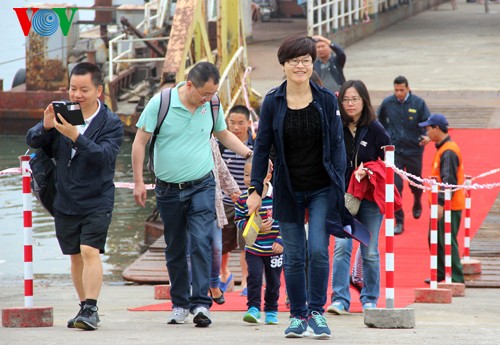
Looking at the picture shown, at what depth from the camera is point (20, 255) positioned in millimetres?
14828

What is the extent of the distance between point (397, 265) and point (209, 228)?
4580 mm

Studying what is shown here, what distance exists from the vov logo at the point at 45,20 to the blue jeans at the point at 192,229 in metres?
4.96

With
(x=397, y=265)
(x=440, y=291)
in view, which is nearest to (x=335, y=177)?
(x=440, y=291)

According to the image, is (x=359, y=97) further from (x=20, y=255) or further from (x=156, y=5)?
(x=156, y=5)

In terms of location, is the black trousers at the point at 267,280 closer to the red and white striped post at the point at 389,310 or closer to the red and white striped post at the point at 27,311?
the red and white striped post at the point at 389,310

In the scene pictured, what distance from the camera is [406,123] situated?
546 inches

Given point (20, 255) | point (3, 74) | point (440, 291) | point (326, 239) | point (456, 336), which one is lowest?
point (3, 74)

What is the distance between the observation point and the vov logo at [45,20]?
12.4m

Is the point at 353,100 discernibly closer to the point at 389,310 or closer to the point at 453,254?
the point at 389,310

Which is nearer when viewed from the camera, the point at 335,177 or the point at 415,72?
the point at 335,177

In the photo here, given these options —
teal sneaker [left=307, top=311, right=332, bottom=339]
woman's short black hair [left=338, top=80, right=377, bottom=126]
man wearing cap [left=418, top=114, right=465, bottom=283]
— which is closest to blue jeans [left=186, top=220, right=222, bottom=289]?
woman's short black hair [left=338, top=80, right=377, bottom=126]

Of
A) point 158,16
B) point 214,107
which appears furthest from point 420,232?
point 158,16

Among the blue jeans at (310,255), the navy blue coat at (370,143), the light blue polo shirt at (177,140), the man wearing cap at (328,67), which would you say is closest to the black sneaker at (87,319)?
the light blue polo shirt at (177,140)

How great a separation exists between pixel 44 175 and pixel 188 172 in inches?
35.6
